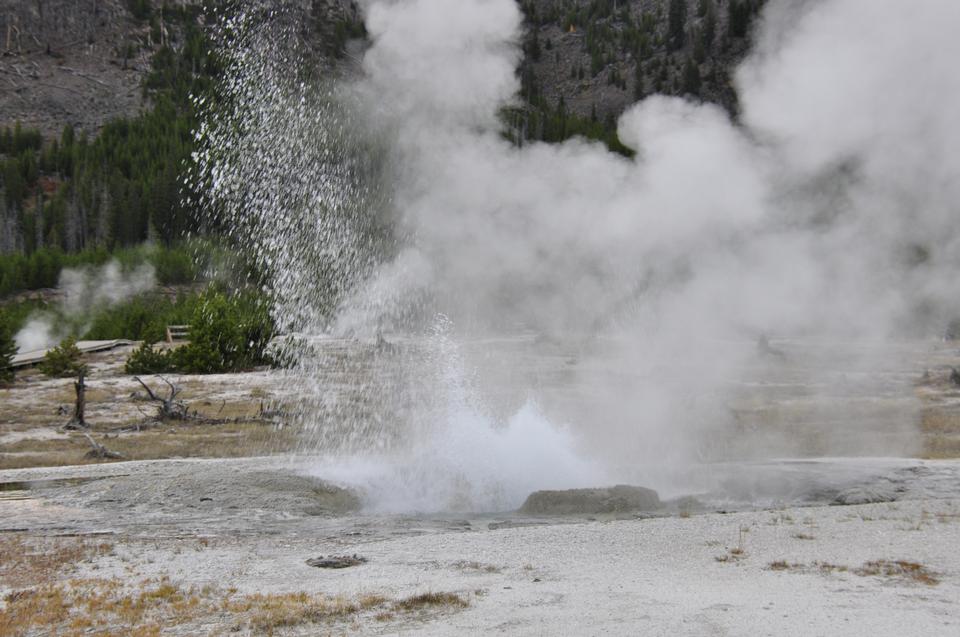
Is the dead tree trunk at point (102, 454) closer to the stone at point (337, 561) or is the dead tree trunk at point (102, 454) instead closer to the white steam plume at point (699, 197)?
the white steam plume at point (699, 197)

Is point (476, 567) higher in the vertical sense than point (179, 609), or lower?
higher

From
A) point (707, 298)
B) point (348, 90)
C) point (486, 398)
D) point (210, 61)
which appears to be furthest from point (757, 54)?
point (210, 61)

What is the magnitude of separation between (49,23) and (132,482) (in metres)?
166

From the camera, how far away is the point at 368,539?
1144 centimetres

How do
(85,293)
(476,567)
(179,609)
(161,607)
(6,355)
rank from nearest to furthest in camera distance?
(179,609) → (161,607) → (476,567) → (6,355) → (85,293)

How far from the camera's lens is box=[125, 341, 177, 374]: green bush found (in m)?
36.4

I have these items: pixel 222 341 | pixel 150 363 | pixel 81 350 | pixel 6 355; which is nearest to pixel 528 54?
pixel 81 350

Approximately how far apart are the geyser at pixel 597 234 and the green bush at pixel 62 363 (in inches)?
445

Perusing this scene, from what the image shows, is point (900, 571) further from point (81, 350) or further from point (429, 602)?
point (81, 350)

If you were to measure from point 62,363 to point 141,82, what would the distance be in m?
120

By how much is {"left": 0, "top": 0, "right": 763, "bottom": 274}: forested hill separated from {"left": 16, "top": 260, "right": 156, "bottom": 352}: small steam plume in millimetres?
15410

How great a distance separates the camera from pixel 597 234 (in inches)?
757

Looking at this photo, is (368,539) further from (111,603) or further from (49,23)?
(49,23)

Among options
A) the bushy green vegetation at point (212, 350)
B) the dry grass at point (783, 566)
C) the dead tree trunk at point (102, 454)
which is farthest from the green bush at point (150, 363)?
the dry grass at point (783, 566)
